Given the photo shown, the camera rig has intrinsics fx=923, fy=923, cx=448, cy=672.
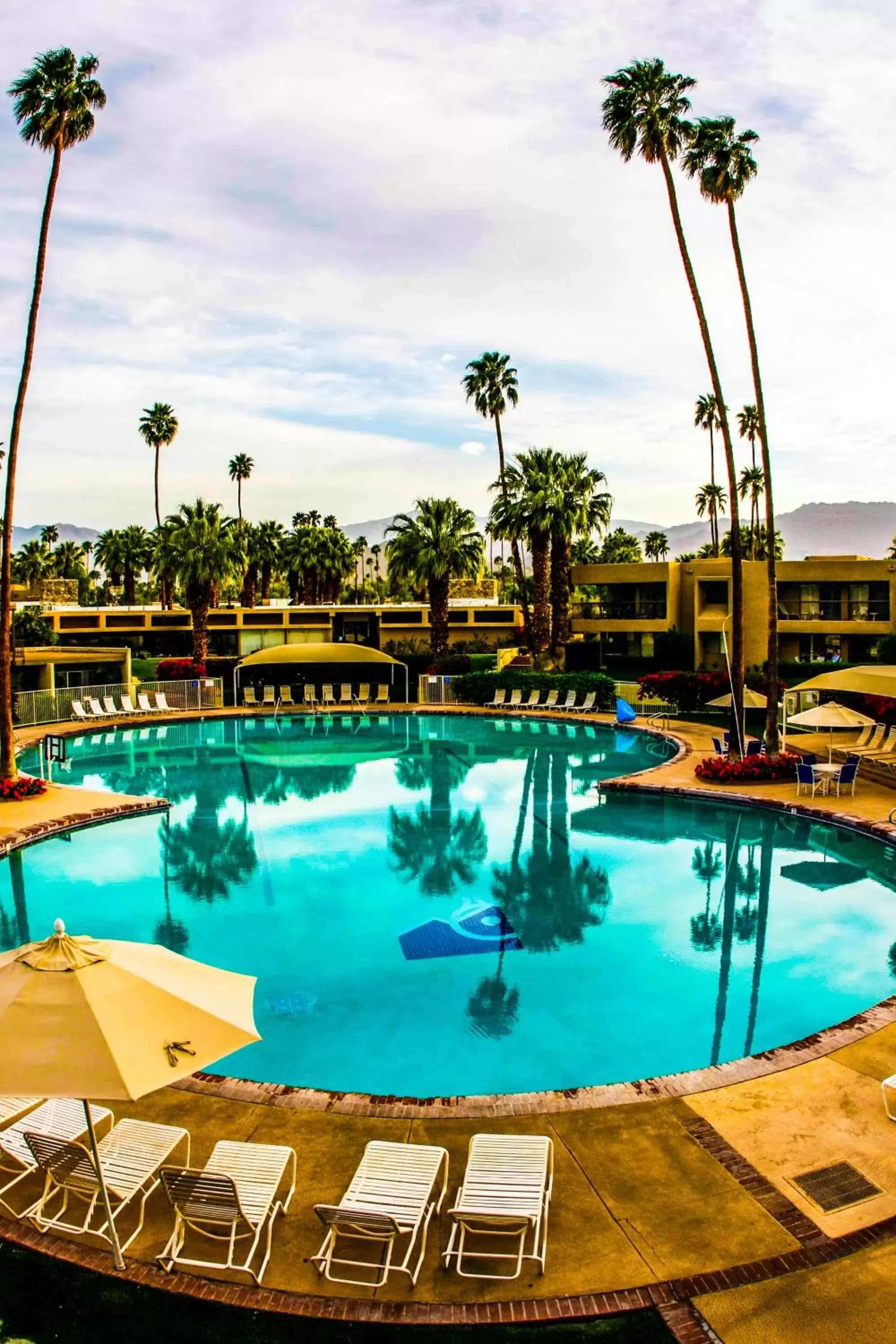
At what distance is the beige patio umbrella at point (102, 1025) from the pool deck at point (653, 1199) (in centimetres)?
145

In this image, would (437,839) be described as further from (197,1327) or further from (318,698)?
(318,698)

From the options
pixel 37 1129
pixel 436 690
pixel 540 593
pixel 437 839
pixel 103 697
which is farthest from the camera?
pixel 540 593

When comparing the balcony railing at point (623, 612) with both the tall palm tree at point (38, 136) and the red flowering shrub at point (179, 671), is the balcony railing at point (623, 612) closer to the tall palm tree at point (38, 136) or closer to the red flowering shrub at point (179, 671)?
the red flowering shrub at point (179, 671)

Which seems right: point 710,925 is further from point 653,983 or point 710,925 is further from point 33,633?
point 33,633

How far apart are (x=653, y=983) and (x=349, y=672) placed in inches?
1529

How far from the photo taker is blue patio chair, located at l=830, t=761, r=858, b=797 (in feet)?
69.9

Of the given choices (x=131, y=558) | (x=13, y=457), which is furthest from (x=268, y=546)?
(x=13, y=457)

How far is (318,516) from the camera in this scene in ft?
364

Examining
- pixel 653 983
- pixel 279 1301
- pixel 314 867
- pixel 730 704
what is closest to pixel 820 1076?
pixel 653 983

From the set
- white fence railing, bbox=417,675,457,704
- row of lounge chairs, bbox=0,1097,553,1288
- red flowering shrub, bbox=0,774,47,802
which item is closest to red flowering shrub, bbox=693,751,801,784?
white fence railing, bbox=417,675,457,704

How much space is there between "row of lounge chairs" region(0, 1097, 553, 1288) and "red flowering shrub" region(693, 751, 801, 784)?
17.4m

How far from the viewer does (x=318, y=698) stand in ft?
130

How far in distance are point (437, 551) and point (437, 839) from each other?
970 inches

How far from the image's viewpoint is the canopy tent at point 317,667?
3847 centimetres
